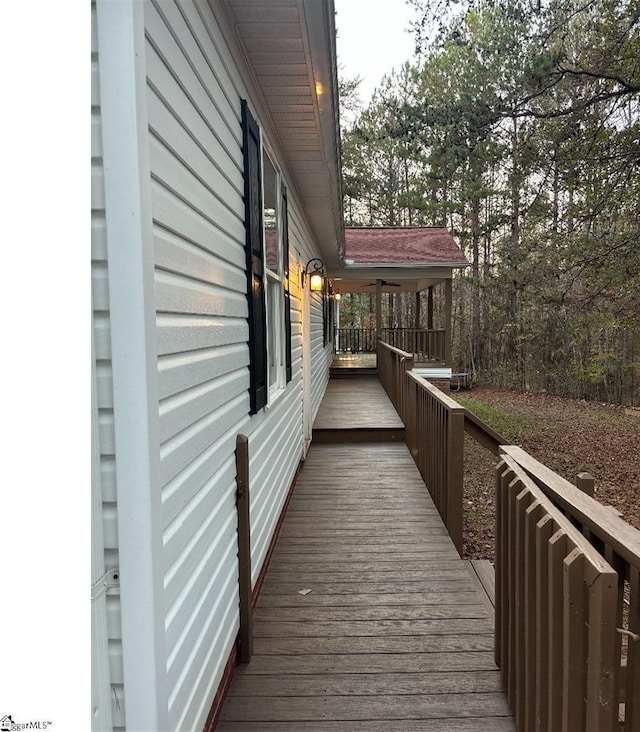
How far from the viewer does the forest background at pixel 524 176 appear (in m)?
7.74

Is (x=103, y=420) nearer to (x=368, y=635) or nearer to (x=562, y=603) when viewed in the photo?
(x=562, y=603)

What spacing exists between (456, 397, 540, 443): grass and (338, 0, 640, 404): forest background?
307cm

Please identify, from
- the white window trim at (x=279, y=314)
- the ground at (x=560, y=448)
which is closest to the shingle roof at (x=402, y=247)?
the ground at (x=560, y=448)

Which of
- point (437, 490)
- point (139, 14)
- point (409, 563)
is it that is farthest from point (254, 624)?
point (139, 14)

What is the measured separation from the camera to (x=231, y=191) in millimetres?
2652

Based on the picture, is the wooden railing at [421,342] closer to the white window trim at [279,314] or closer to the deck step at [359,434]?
the deck step at [359,434]

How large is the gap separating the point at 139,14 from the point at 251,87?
185cm

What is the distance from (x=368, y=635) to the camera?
278cm

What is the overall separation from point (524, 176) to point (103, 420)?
40.7 feet

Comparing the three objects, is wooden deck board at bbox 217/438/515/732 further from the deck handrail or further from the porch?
the deck handrail

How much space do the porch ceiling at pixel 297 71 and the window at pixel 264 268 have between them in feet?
1.07
